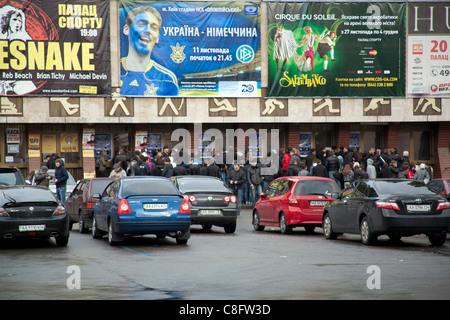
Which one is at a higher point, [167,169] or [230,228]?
[167,169]

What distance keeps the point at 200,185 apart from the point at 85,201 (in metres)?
3.16

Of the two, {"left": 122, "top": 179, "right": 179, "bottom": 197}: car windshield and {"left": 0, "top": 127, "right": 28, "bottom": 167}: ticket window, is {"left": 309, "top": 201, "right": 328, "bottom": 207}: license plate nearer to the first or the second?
{"left": 122, "top": 179, "right": 179, "bottom": 197}: car windshield

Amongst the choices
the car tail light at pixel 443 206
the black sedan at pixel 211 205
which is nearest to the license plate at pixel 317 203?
the black sedan at pixel 211 205

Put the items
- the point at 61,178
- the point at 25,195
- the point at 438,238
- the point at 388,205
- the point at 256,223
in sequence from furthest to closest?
1. the point at 61,178
2. the point at 256,223
3. the point at 438,238
4. the point at 25,195
5. the point at 388,205

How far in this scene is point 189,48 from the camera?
34.0 metres

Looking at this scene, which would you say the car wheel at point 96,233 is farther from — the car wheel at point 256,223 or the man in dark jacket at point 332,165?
the man in dark jacket at point 332,165

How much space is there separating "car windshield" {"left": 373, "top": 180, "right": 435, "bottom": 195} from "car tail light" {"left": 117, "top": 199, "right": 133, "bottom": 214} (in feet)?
17.7

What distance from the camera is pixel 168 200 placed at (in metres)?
16.1

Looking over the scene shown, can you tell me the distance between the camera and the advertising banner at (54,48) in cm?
3256

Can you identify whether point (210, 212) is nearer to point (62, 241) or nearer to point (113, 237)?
point (113, 237)

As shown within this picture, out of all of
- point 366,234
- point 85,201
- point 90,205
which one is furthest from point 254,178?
point 366,234

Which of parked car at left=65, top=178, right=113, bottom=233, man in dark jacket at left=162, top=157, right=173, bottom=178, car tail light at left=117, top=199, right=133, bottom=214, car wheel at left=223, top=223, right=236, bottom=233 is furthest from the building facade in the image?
car tail light at left=117, top=199, right=133, bottom=214
